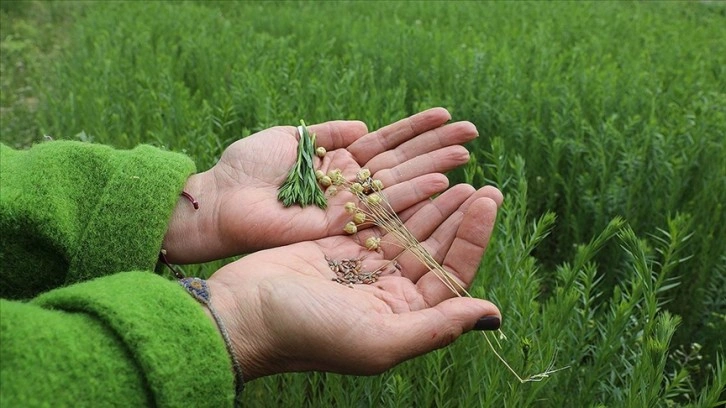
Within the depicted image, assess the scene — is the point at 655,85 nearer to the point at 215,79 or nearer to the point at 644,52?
the point at 644,52

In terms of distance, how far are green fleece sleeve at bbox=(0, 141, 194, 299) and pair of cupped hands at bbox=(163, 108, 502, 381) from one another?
254 mm

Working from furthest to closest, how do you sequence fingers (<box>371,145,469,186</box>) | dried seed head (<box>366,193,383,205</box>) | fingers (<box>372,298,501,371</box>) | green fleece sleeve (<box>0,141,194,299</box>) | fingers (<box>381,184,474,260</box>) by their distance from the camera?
fingers (<box>371,145,469,186</box>), dried seed head (<box>366,193,383,205</box>), fingers (<box>381,184,474,260</box>), green fleece sleeve (<box>0,141,194,299</box>), fingers (<box>372,298,501,371</box>)

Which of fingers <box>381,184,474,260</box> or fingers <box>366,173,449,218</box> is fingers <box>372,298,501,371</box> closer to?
fingers <box>381,184,474,260</box>

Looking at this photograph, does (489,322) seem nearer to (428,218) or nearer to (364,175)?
(428,218)

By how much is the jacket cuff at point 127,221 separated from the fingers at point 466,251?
75 centimetres

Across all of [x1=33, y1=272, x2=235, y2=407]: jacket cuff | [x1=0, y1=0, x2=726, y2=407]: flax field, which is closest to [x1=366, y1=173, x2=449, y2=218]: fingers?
[x1=0, y1=0, x2=726, y2=407]: flax field

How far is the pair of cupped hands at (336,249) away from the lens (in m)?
1.53

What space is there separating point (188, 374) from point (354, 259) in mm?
721

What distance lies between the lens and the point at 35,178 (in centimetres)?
180

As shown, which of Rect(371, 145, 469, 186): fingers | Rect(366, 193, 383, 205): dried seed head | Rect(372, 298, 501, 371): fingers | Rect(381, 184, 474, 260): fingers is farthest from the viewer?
Rect(371, 145, 469, 186): fingers

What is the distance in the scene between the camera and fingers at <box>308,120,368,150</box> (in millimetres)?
2402

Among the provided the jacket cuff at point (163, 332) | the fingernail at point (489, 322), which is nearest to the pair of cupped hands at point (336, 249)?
the fingernail at point (489, 322)

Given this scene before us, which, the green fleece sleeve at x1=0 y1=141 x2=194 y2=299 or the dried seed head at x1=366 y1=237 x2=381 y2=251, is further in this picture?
the dried seed head at x1=366 y1=237 x2=381 y2=251

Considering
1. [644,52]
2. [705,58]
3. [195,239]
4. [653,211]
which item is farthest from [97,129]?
[705,58]
